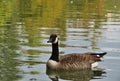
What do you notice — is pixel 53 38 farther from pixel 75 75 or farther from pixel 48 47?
pixel 48 47

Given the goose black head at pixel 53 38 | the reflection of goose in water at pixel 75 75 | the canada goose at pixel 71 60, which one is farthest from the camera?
the goose black head at pixel 53 38

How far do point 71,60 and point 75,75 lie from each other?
3.58 ft

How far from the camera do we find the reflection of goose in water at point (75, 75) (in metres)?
17.9

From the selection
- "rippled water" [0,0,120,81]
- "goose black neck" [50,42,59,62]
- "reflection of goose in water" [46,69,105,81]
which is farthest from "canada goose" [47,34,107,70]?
"rippled water" [0,0,120,81]

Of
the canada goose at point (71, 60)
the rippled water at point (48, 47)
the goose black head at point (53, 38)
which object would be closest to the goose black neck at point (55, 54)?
the canada goose at point (71, 60)

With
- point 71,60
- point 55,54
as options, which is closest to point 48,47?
point 55,54

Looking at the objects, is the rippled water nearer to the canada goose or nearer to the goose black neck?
the canada goose

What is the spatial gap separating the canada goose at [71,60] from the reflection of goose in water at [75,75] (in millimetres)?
206

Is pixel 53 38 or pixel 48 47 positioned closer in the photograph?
pixel 53 38

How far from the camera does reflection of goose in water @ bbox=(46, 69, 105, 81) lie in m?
17.9

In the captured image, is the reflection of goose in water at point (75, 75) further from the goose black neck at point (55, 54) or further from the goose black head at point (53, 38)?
the goose black head at point (53, 38)

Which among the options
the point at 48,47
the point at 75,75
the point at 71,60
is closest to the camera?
the point at 75,75

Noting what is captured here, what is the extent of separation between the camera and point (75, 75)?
61.1ft

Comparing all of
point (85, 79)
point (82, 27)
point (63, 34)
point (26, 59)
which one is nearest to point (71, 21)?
point (82, 27)
